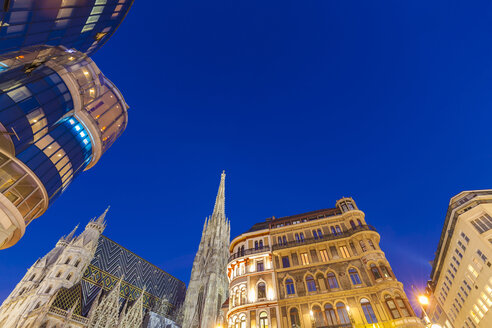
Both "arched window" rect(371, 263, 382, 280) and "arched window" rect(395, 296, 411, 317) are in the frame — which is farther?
"arched window" rect(371, 263, 382, 280)

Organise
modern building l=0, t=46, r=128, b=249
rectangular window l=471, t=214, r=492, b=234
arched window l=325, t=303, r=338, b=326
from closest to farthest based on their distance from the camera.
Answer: arched window l=325, t=303, r=338, b=326 < modern building l=0, t=46, r=128, b=249 < rectangular window l=471, t=214, r=492, b=234

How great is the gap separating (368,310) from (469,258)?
3153cm

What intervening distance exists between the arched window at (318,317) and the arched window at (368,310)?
3.74m

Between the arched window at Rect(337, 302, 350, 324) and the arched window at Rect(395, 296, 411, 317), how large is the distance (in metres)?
4.45

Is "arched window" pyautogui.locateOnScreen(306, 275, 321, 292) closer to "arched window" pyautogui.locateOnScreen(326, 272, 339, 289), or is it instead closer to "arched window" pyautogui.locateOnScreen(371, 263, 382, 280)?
"arched window" pyautogui.locateOnScreen(326, 272, 339, 289)

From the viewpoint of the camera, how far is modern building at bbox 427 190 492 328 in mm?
36281

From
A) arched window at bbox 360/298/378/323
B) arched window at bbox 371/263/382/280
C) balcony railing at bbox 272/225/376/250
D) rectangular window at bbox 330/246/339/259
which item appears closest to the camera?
arched window at bbox 360/298/378/323

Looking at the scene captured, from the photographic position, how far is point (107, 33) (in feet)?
107


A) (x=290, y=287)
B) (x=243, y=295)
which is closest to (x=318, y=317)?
(x=290, y=287)

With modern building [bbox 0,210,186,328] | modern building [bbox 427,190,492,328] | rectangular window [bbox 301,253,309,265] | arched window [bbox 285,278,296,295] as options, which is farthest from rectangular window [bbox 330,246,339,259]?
modern building [bbox 0,210,186,328]

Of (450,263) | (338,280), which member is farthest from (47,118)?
(450,263)

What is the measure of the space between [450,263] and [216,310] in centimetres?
4934

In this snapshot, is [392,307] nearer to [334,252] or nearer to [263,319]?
[334,252]

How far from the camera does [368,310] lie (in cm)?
2189
